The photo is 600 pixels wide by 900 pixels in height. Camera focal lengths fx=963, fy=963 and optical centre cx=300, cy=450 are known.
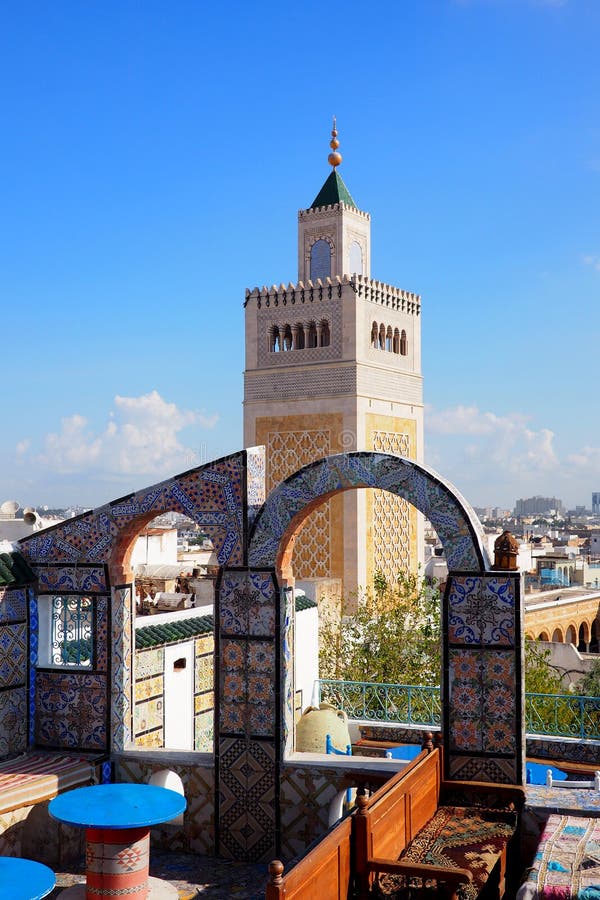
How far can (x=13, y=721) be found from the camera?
278 inches

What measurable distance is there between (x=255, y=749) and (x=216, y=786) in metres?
0.40

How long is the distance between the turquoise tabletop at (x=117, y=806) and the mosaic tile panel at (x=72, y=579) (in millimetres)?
1537

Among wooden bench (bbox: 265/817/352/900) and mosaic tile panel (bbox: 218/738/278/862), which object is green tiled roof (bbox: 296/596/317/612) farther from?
wooden bench (bbox: 265/817/352/900)

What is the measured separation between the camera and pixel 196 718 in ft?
30.3

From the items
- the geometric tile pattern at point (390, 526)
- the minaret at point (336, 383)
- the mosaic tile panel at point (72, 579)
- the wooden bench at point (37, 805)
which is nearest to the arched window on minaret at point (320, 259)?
the minaret at point (336, 383)

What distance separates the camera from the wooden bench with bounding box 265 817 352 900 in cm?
405

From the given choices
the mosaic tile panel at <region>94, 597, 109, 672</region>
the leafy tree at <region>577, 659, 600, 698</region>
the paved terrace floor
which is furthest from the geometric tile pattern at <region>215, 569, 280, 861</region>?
the leafy tree at <region>577, 659, 600, 698</region>

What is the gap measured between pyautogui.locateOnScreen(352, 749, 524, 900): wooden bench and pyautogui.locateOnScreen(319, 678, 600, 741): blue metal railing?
97.3 inches

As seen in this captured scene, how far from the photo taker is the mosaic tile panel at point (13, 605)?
6.96 metres

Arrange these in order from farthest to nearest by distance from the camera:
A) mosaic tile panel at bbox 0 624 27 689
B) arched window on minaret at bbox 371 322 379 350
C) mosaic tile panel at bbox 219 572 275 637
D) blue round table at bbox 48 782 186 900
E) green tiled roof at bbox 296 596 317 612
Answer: arched window on minaret at bbox 371 322 379 350 → green tiled roof at bbox 296 596 317 612 → mosaic tile panel at bbox 0 624 27 689 → mosaic tile panel at bbox 219 572 275 637 → blue round table at bbox 48 782 186 900

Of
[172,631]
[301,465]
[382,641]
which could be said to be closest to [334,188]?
[301,465]

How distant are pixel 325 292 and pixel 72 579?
32.7ft

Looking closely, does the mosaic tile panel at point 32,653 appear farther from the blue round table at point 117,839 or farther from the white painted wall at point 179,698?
the white painted wall at point 179,698

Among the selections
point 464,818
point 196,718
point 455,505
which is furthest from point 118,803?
point 196,718
